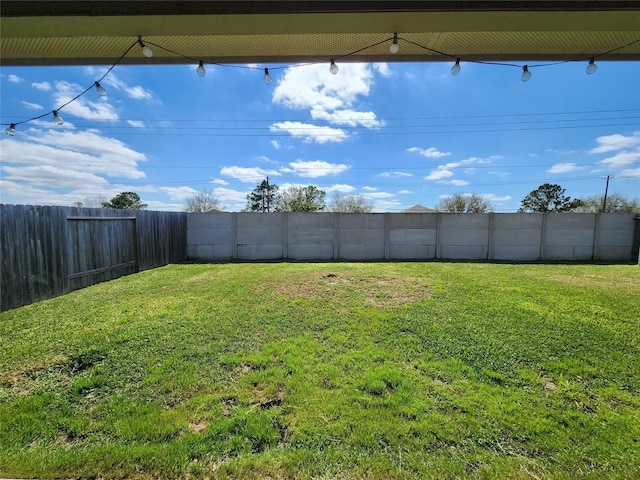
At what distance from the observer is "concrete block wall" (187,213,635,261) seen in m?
9.12

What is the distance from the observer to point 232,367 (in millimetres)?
2254

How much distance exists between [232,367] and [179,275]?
4602 millimetres

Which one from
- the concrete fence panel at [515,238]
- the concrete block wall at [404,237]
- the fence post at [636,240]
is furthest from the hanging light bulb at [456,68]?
the fence post at [636,240]

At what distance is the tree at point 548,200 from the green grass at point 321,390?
28343 millimetres

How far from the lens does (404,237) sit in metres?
9.29

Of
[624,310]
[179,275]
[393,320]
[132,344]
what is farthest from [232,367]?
[624,310]

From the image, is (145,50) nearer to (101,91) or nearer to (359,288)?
(101,91)

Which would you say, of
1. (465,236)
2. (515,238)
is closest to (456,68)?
(465,236)

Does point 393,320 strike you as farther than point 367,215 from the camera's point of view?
No

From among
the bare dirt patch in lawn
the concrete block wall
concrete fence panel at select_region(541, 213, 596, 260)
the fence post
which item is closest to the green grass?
the bare dirt patch in lawn

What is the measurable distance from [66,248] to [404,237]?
8.94m

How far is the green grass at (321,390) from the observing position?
138cm

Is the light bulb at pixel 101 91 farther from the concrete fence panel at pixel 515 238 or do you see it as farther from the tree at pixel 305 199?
the tree at pixel 305 199

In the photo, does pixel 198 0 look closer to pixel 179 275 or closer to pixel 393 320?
pixel 393 320
